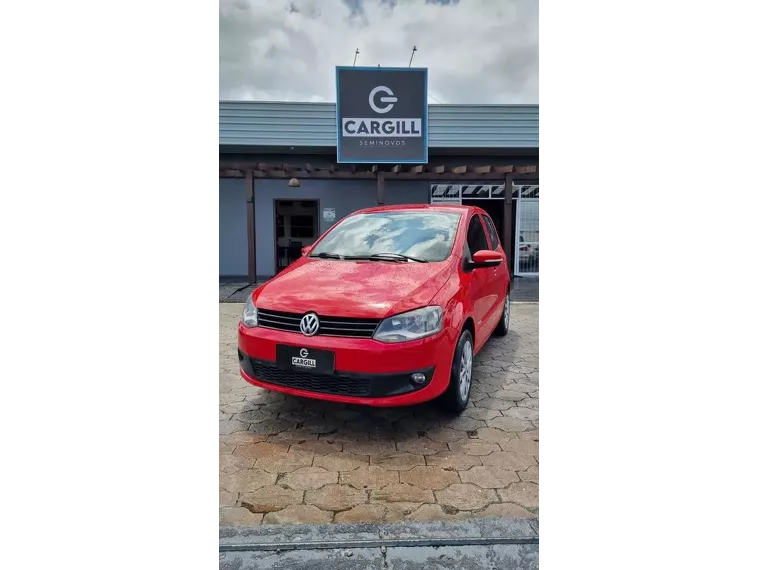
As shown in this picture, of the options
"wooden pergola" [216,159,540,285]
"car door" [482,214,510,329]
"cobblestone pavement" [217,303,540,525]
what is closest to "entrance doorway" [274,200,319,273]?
"wooden pergola" [216,159,540,285]

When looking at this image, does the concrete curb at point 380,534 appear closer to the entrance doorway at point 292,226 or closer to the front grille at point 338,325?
the front grille at point 338,325

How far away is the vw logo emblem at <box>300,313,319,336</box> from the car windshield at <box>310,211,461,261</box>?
89 centimetres

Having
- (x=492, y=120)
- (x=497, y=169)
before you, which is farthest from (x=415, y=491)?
(x=492, y=120)

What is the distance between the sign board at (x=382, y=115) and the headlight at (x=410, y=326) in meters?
6.40

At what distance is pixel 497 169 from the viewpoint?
317 inches

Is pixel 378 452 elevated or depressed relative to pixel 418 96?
depressed

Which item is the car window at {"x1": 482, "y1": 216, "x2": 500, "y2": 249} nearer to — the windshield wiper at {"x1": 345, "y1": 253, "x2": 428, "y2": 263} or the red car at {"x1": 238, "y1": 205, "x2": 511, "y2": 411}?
the red car at {"x1": 238, "y1": 205, "x2": 511, "y2": 411}

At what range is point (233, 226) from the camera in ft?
30.0

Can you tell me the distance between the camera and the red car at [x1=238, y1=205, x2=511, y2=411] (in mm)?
2443

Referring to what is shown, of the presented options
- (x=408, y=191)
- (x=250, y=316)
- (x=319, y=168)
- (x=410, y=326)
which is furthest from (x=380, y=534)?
(x=408, y=191)
